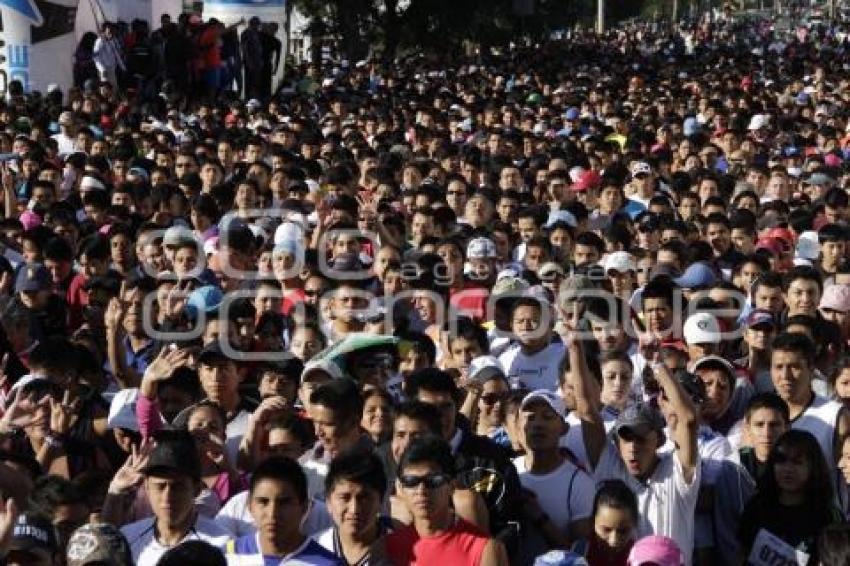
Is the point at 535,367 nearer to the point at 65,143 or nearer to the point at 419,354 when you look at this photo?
the point at 419,354

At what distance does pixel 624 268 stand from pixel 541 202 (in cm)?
331

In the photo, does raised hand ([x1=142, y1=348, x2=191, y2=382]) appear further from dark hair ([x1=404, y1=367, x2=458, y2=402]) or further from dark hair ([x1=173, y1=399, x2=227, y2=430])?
dark hair ([x1=404, y1=367, x2=458, y2=402])

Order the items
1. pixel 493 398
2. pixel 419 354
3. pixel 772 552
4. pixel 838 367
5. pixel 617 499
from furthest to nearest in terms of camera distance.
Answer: pixel 419 354
pixel 838 367
pixel 493 398
pixel 772 552
pixel 617 499

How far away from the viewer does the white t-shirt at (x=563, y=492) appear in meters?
5.59

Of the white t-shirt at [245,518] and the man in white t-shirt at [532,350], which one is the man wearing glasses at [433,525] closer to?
the white t-shirt at [245,518]

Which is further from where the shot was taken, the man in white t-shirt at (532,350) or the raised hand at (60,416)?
the man in white t-shirt at (532,350)

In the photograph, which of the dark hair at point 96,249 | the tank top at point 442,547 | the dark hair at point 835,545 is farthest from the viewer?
the dark hair at point 96,249

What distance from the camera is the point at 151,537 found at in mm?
5094

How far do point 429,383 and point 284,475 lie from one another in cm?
112

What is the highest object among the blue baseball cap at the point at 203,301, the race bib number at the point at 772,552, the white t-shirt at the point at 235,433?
the blue baseball cap at the point at 203,301

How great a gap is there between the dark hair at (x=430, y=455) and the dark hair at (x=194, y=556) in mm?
757

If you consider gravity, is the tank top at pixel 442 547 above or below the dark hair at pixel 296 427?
below

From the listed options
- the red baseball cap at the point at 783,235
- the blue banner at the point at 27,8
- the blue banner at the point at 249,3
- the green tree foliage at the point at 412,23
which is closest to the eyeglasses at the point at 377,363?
the red baseball cap at the point at 783,235

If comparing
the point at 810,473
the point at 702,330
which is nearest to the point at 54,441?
the point at 810,473
